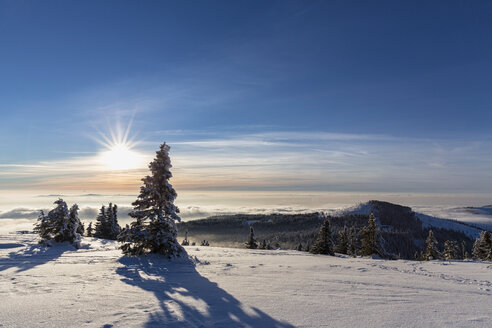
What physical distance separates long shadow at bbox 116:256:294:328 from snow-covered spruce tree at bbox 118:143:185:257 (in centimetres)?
438

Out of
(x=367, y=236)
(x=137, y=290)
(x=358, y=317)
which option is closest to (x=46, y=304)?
(x=137, y=290)

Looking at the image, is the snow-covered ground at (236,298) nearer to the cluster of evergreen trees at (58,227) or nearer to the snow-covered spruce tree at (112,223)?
the cluster of evergreen trees at (58,227)

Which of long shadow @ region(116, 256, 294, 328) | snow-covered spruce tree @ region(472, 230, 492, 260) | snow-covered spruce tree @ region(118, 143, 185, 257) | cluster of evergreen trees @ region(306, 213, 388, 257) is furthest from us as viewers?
snow-covered spruce tree @ region(472, 230, 492, 260)

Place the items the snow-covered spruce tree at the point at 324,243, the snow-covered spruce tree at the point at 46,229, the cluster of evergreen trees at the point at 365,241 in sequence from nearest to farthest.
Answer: the snow-covered spruce tree at the point at 46,229 → the snow-covered spruce tree at the point at 324,243 → the cluster of evergreen trees at the point at 365,241

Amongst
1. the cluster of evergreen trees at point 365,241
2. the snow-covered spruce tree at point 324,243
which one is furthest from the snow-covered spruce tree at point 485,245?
the snow-covered spruce tree at point 324,243

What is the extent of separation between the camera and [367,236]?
1654 inches

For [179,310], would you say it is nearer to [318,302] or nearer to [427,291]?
[318,302]

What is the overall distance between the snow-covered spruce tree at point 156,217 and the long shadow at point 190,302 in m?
4.38

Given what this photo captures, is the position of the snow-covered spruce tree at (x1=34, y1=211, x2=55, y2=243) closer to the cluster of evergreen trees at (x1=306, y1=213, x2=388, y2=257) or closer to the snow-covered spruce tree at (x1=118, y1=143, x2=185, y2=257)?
the snow-covered spruce tree at (x1=118, y1=143, x2=185, y2=257)

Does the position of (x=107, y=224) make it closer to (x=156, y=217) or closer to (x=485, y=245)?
(x=156, y=217)

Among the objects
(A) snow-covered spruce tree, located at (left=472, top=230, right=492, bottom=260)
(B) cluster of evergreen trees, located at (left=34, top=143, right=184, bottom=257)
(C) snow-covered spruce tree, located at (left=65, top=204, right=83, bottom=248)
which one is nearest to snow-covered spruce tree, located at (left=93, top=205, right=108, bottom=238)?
(C) snow-covered spruce tree, located at (left=65, top=204, right=83, bottom=248)

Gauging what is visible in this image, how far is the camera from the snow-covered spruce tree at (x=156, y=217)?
19.2 m

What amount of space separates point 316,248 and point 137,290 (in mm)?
34357

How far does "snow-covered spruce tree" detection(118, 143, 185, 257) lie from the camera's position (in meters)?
19.2
